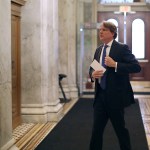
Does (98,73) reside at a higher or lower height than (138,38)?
lower

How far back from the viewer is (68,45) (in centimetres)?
1248

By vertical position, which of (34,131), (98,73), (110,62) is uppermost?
(110,62)

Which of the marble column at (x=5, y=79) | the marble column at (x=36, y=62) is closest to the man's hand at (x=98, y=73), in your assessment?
the marble column at (x=5, y=79)

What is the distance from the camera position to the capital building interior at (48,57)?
17.1 ft

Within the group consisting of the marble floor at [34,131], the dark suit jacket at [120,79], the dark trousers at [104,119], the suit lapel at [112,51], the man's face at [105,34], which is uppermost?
the man's face at [105,34]

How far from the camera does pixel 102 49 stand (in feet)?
15.4

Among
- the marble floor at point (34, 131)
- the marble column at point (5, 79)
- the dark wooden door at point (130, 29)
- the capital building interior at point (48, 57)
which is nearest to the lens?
the marble column at point (5, 79)

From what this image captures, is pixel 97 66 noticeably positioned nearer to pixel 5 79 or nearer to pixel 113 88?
pixel 113 88

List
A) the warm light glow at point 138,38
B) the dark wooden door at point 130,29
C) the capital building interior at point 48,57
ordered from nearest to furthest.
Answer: the capital building interior at point 48,57 < the dark wooden door at point 130,29 < the warm light glow at point 138,38

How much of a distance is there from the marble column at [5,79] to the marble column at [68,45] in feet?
A: 23.1

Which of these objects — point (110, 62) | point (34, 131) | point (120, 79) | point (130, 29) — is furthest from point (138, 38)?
point (110, 62)

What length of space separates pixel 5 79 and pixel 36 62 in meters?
3.07

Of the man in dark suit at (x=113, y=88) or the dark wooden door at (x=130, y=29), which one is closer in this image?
the man in dark suit at (x=113, y=88)

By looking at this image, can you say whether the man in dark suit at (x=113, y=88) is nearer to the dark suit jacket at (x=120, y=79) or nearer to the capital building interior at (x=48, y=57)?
the dark suit jacket at (x=120, y=79)
